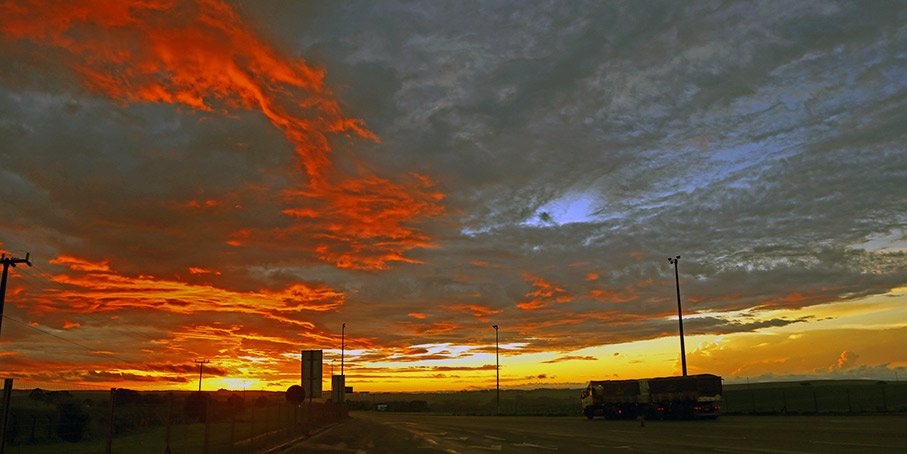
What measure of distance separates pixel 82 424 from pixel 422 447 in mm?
30033

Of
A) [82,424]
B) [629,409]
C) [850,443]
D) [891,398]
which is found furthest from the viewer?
[891,398]

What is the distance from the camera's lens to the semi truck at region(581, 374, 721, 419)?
4819 cm

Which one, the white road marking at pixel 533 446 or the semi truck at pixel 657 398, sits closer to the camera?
the white road marking at pixel 533 446

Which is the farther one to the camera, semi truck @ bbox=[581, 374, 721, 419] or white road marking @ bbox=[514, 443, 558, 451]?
semi truck @ bbox=[581, 374, 721, 419]

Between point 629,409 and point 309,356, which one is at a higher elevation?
point 309,356

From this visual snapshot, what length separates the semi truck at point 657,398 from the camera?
48.2m

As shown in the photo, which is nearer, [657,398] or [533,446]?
[533,446]

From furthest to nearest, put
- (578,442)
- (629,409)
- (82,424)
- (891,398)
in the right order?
(891,398) < (629,409) < (82,424) < (578,442)

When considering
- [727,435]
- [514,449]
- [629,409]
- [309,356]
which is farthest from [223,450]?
[629,409]

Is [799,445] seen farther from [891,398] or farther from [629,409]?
[891,398]

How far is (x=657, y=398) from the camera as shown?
51312 mm

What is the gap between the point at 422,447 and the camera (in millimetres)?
27125

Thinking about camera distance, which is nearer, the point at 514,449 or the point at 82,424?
the point at 514,449

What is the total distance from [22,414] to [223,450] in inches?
1230
